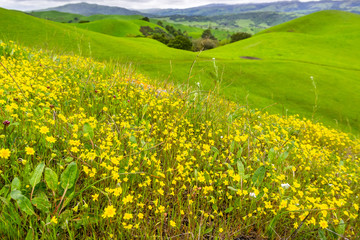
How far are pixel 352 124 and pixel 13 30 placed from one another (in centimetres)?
3881

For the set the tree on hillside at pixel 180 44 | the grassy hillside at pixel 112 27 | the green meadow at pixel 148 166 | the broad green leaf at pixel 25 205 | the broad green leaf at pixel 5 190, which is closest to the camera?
the broad green leaf at pixel 25 205

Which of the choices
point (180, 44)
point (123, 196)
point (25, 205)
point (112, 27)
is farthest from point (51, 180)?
point (112, 27)

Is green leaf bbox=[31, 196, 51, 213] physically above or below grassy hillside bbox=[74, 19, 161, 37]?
below

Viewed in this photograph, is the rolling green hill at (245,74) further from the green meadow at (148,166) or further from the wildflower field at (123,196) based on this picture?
the wildflower field at (123,196)

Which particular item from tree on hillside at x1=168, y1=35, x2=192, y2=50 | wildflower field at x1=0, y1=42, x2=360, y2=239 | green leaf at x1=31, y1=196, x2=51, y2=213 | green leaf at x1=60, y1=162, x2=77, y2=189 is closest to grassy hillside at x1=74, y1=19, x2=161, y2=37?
tree on hillside at x1=168, y1=35, x2=192, y2=50

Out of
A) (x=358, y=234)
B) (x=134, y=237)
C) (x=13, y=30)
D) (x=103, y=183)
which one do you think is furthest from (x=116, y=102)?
(x=13, y=30)

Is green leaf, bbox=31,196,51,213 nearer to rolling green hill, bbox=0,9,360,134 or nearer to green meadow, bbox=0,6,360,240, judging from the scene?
green meadow, bbox=0,6,360,240

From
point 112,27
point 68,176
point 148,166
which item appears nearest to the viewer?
point 68,176

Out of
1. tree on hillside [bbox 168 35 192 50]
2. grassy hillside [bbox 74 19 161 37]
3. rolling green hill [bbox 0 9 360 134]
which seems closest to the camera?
rolling green hill [bbox 0 9 360 134]

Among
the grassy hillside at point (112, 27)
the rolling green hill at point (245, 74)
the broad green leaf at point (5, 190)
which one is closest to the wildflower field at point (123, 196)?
the broad green leaf at point (5, 190)

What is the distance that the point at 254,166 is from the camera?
366 cm

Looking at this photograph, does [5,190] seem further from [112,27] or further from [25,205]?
[112,27]

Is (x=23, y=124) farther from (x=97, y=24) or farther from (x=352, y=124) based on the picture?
(x=97, y=24)

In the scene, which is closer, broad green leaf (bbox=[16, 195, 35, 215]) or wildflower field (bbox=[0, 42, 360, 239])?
broad green leaf (bbox=[16, 195, 35, 215])
